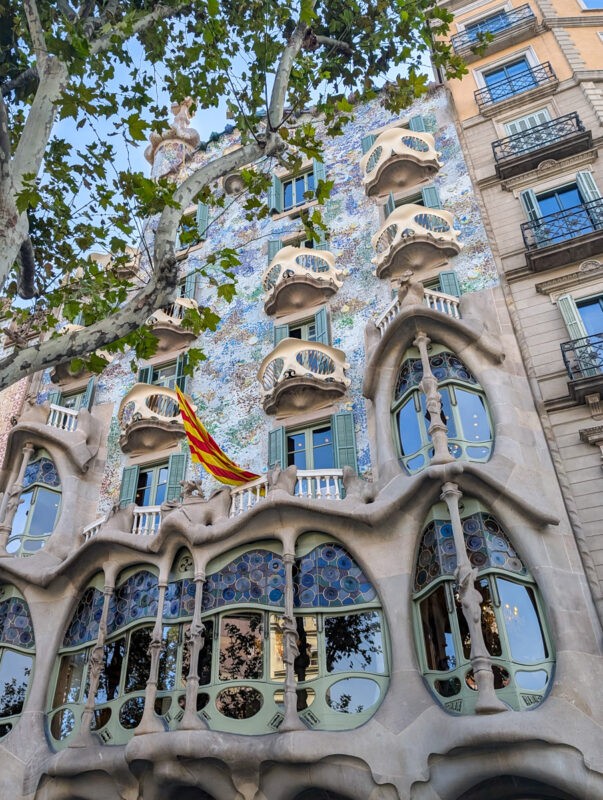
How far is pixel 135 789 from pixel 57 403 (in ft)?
36.8

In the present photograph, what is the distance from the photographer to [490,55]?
66.1 ft

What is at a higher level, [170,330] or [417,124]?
[417,124]

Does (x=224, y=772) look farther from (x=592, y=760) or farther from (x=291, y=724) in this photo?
(x=592, y=760)

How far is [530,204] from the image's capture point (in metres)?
16.0

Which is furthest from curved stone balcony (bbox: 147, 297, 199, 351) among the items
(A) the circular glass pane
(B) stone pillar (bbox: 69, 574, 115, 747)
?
(A) the circular glass pane

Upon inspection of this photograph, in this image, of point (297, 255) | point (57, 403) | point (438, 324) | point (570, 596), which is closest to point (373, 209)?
point (297, 255)

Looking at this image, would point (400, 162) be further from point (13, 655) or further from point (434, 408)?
point (13, 655)

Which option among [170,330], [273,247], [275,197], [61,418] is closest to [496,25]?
[275,197]

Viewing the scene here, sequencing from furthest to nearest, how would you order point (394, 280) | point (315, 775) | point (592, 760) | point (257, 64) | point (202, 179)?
point (394, 280)
point (257, 64)
point (202, 179)
point (315, 775)
point (592, 760)

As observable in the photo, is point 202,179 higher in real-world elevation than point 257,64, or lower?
lower

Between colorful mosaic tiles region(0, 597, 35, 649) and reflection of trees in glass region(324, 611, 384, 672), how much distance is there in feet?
21.6

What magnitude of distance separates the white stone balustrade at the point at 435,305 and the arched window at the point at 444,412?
3.22 feet

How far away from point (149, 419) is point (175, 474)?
1530 millimetres

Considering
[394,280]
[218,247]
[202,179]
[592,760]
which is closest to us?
[592,760]
